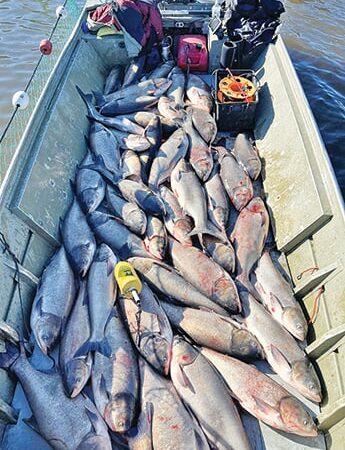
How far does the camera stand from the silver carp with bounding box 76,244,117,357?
3.80 m

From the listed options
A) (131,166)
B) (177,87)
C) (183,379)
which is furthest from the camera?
(177,87)

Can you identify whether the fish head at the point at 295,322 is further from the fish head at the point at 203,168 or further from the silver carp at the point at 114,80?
the silver carp at the point at 114,80

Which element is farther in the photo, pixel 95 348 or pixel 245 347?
pixel 245 347

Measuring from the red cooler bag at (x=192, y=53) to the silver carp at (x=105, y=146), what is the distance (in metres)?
2.18

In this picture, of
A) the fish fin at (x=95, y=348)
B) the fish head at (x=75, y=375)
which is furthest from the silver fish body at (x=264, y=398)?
the fish head at (x=75, y=375)

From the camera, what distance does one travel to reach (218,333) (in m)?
3.94

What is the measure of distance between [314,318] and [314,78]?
23.4 feet

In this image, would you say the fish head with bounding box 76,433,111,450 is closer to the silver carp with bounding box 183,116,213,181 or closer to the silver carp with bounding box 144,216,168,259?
the silver carp with bounding box 144,216,168,259

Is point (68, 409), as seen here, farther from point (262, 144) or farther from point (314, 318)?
point (262, 144)

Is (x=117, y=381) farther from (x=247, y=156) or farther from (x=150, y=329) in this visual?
(x=247, y=156)

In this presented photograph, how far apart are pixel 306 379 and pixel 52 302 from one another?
2.39 metres

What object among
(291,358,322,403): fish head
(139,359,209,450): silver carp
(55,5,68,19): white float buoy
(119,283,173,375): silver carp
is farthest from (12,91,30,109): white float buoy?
(291,358,322,403): fish head

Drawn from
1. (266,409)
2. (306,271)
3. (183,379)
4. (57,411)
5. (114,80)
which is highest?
(114,80)

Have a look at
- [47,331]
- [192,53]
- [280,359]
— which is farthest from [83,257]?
[192,53]
